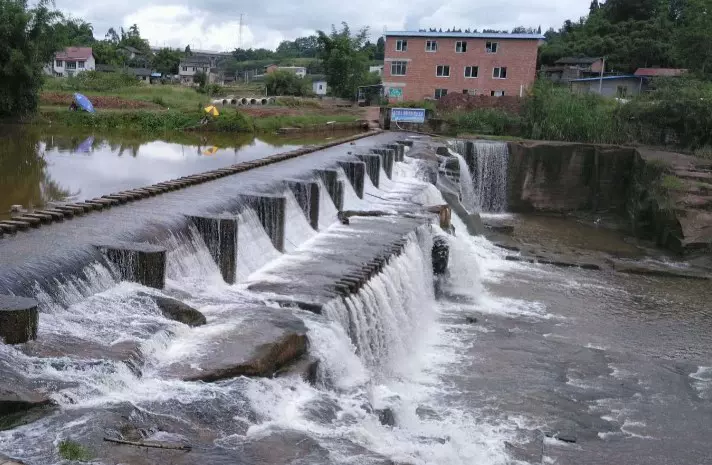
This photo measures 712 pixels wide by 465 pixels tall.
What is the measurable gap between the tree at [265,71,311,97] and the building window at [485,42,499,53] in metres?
19.3

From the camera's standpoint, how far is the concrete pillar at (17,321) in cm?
632

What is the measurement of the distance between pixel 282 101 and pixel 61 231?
42.3m

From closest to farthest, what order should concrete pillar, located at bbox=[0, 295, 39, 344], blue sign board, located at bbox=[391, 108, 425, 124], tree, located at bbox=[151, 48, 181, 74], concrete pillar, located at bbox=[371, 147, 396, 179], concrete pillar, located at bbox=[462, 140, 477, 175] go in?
concrete pillar, located at bbox=[0, 295, 39, 344] < concrete pillar, located at bbox=[371, 147, 396, 179] < concrete pillar, located at bbox=[462, 140, 477, 175] < blue sign board, located at bbox=[391, 108, 425, 124] < tree, located at bbox=[151, 48, 181, 74]

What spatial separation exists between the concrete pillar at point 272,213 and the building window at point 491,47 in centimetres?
3840

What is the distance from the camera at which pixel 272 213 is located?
43.4ft

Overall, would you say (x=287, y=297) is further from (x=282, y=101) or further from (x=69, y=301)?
(x=282, y=101)

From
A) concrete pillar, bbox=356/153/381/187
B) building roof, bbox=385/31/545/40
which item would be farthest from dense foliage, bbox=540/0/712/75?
concrete pillar, bbox=356/153/381/187

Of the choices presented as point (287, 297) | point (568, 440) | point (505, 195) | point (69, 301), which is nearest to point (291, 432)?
point (69, 301)

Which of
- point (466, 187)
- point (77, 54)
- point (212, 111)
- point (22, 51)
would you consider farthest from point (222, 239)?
point (77, 54)

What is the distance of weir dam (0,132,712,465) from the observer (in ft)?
19.6

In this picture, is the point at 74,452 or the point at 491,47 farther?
the point at 491,47

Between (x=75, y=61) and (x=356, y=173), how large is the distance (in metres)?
67.5

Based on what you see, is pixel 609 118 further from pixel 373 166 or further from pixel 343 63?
pixel 343 63

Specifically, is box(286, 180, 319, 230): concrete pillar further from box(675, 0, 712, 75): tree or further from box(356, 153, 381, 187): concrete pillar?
box(675, 0, 712, 75): tree
